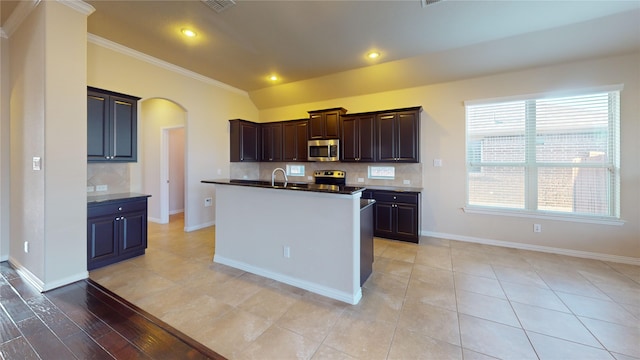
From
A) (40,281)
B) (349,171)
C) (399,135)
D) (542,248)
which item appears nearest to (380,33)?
(399,135)

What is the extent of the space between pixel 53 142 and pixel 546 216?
6430 mm

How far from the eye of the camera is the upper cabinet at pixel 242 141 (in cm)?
553

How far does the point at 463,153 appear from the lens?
425 cm

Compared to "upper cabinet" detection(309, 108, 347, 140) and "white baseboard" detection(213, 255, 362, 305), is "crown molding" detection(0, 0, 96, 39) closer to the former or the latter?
"white baseboard" detection(213, 255, 362, 305)

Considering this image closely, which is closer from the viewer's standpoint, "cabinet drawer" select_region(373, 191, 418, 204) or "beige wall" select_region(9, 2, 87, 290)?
"beige wall" select_region(9, 2, 87, 290)

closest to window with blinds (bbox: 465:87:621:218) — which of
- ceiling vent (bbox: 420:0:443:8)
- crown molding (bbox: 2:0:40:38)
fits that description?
ceiling vent (bbox: 420:0:443:8)

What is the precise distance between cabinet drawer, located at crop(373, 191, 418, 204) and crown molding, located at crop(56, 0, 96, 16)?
178 inches

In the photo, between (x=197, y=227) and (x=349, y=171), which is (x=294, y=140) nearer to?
(x=349, y=171)

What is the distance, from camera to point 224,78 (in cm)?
496

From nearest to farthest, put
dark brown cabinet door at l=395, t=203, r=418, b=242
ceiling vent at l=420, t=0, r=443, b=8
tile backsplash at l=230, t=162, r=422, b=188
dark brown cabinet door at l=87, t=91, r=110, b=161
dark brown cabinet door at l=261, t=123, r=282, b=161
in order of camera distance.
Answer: ceiling vent at l=420, t=0, r=443, b=8
dark brown cabinet door at l=87, t=91, r=110, b=161
dark brown cabinet door at l=395, t=203, r=418, b=242
tile backsplash at l=230, t=162, r=422, b=188
dark brown cabinet door at l=261, t=123, r=282, b=161

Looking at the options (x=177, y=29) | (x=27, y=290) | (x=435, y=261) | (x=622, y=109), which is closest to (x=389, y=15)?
(x=177, y=29)

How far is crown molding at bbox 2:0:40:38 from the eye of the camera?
2588 millimetres

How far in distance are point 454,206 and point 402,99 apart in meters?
2.26

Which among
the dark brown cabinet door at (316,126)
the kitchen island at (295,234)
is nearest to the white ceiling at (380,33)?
the dark brown cabinet door at (316,126)
